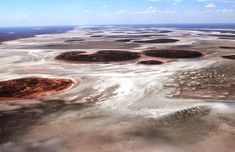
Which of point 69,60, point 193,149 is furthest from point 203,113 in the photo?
point 69,60

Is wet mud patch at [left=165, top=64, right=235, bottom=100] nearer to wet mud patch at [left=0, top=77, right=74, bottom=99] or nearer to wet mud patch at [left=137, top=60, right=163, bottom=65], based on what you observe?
wet mud patch at [left=137, top=60, right=163, bottom=65]

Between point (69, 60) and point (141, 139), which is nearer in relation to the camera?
point (141, 139)

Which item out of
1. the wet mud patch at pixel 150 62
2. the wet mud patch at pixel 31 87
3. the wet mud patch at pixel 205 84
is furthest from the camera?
the wet mud patch at pixel 150 62

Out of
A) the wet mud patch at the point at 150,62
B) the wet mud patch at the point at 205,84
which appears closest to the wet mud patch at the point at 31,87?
the wet mud patch at the point at 205,84

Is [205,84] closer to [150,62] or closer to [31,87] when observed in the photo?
[150,62]

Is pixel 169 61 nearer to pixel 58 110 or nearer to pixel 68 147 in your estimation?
pixel 58 110

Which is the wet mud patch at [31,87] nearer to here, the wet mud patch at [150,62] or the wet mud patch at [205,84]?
the wet mud patch at [205,84]

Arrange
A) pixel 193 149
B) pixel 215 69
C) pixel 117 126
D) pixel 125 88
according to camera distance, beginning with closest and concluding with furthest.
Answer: pixel 193 149 < pixel 117 126 < pixel 125 88 < pixel 215 69
